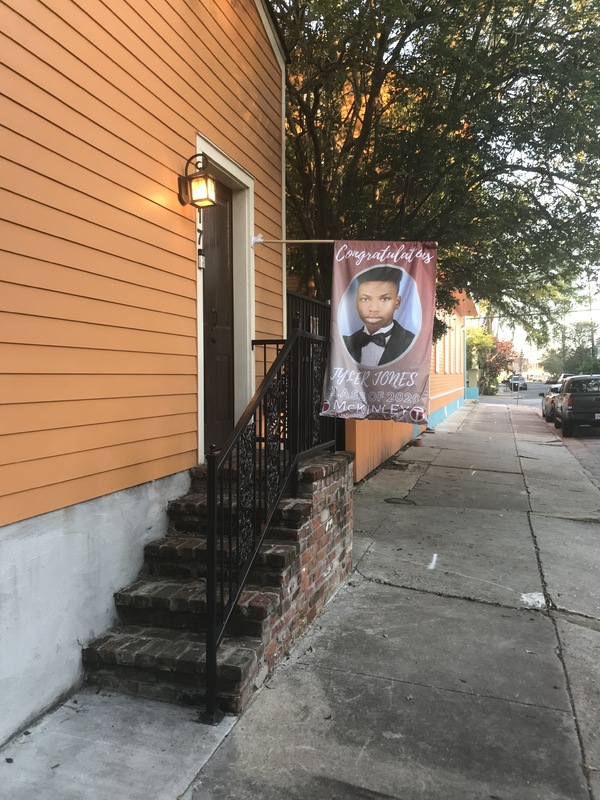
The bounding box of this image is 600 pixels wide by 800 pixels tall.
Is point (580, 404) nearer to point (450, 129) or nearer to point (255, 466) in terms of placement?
point (450, 129)

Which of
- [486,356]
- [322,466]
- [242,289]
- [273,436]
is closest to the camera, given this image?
[273,436]

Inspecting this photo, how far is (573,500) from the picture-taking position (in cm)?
795

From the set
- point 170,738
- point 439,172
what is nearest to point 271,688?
point 170,738

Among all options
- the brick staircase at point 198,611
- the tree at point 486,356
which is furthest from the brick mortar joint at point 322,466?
the tree at point 486,356

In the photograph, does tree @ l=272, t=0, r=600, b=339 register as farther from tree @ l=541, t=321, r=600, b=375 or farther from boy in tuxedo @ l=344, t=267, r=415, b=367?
tree @ l=541, t=321, r=600, b=375

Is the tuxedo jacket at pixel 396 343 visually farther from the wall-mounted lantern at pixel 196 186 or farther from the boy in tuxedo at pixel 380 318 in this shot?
the wall-mounted lantern at pixel 196 186

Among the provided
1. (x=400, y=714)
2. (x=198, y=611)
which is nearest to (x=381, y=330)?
(x=198, y=611)

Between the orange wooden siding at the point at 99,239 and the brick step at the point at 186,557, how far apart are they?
45 centimetres

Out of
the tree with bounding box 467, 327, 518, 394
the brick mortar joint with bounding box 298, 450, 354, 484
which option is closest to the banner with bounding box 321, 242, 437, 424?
the brick mortar joint with bounding box 298, 450, 354, 484

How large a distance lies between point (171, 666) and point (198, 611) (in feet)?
1.10

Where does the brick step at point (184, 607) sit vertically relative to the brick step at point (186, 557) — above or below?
below

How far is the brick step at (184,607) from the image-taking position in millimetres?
3059

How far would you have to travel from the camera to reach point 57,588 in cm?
282

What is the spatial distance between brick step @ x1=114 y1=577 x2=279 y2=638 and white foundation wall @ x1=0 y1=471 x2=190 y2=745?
92 millimetres
